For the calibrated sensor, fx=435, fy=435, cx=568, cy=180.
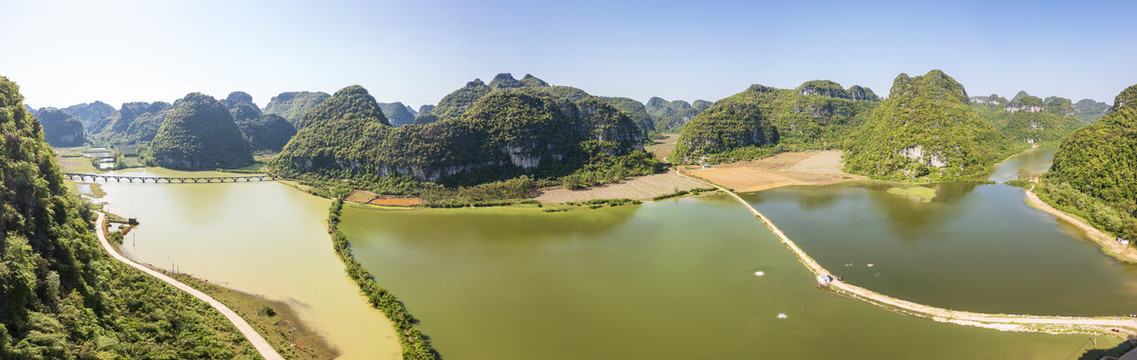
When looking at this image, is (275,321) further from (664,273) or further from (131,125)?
(131,125)

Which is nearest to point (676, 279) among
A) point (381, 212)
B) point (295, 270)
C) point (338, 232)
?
point (295, 270)

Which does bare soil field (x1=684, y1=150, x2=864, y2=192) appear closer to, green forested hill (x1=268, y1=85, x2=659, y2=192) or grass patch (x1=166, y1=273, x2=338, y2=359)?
green forested hill (x1=268, y1=85, x2=659, y2=192)

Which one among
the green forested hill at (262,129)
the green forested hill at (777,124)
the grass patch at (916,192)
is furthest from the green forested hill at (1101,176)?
the green forested hill at (262,129)

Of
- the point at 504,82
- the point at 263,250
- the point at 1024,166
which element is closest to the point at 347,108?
the point at 263,250

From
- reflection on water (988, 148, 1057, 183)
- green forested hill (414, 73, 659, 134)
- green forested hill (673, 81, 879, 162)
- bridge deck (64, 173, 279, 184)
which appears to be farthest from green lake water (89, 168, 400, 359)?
reflection on water (988, 148, 1057, 183)

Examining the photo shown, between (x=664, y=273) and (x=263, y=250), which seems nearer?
(x=664, y=273)

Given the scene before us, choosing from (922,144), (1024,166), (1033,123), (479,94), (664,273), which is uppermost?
(479,94)

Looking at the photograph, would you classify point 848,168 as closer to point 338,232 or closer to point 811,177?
point 811,177

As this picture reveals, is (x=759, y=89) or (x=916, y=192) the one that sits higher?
(x=759, y=89)
